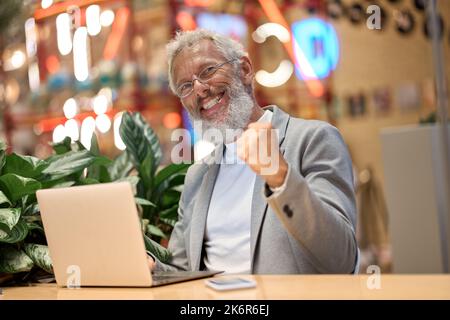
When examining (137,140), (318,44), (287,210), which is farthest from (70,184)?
(318,44)

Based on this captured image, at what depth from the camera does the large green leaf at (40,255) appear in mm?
1785

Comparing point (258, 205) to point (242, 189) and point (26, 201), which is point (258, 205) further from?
point (26, 201)

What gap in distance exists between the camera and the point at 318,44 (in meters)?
5.15

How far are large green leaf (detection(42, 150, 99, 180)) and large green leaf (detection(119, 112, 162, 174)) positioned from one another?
0.37 meters

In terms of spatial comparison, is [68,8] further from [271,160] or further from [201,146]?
[271,160]

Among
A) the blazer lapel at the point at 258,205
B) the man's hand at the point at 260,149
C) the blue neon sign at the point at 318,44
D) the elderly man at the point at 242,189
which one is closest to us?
the man's hand at the point at 260,149

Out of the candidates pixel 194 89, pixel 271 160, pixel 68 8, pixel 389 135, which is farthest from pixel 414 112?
pixel 271 160

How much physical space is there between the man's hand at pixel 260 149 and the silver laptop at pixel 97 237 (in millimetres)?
237

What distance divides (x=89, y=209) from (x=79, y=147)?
810mm

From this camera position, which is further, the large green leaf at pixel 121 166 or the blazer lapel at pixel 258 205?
the large green leaf at pixel 121 166

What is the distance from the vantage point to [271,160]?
1405 millimetres

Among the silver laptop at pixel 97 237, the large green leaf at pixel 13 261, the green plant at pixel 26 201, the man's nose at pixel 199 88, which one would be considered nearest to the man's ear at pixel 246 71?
the man's nose at pixel 199 88

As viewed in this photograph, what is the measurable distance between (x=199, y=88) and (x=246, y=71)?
153 millimetres

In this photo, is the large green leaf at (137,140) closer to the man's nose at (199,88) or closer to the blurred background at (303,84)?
the man's nose at (199,88)
